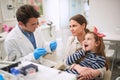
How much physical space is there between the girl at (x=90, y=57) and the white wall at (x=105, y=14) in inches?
78.4

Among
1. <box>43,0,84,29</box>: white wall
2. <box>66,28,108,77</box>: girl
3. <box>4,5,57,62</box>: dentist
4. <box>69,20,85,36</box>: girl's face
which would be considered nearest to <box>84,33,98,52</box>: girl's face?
<box>66,28,108,77</box>: girl

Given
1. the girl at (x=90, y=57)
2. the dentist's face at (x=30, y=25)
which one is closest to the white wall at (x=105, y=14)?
the girl at (x=90, y=57)

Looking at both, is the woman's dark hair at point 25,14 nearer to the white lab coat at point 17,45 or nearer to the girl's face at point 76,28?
the white lab coat at point 17,45

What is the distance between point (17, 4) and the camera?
3.46 m

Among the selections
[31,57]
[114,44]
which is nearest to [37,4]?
[114,44]

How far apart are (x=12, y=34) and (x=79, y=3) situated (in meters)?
5.10

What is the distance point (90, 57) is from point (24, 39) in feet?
2.40

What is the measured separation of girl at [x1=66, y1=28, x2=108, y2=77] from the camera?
1432 millimetres

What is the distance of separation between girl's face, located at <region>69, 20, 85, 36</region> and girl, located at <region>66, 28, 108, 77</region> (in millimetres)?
293

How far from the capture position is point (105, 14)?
3.35 meters

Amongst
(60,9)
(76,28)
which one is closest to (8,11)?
(76,28)

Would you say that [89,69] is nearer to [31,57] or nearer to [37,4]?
[31,57]

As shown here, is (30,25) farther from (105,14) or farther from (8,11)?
(105,14)

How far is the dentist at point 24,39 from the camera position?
157 centimetres
